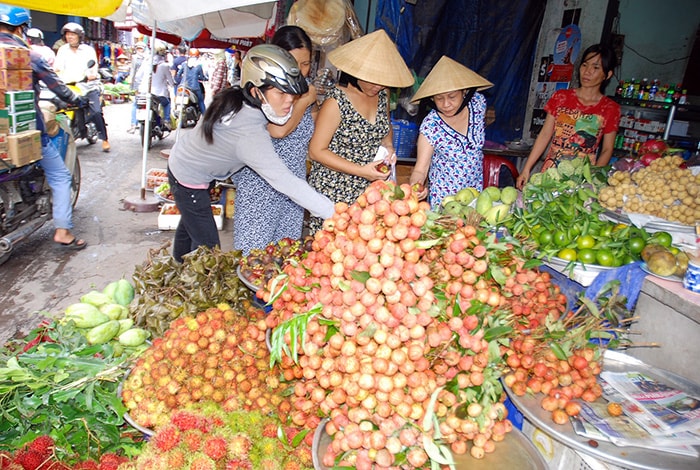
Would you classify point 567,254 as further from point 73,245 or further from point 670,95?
point 670,95

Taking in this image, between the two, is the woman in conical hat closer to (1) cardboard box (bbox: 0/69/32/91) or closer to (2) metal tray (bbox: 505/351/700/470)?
(2) metal tray (bbox: 505/351/700/470)

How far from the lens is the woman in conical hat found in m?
2.92

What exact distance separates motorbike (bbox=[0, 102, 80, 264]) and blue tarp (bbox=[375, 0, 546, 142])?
377 centimetres

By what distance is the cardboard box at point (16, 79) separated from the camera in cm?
345

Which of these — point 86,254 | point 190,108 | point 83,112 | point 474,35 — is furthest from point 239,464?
point 190,108

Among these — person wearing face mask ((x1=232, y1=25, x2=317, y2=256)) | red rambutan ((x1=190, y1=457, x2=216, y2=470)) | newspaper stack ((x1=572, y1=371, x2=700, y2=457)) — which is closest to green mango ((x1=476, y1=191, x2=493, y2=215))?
newspaper stack ((x1=572, y1=371, x2=700, y2=457))

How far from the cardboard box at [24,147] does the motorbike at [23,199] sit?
0.29 feet

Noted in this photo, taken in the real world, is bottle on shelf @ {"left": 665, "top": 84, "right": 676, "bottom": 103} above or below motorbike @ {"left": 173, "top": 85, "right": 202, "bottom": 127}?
above

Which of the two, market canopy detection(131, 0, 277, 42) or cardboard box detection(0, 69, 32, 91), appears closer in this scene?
cardboard box detection(0, 69, 32, 91)

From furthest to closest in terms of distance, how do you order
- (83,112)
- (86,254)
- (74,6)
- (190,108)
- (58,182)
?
(190,108) → (83,112) → (86,254) → (58,182) → (74,6)

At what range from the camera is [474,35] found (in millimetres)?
5684

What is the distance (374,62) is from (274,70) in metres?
0.95

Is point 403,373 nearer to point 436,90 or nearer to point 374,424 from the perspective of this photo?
point 374,424

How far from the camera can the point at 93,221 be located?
5445 millimetres
